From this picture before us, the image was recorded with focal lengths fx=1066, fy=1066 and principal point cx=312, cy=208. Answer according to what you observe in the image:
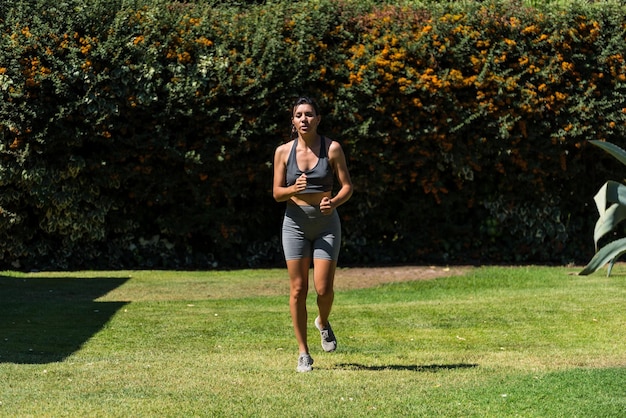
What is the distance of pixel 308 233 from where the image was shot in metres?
7.43

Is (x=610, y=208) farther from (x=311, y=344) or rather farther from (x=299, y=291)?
(x=311, y=344)

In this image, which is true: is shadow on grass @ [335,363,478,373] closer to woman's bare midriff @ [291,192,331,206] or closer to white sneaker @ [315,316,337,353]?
white sneaker @ [315,316,337,353]

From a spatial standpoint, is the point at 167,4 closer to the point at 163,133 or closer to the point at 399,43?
the point at 163,133

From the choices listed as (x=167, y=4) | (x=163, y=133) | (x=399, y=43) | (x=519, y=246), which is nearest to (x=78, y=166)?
(x=163, y=133)

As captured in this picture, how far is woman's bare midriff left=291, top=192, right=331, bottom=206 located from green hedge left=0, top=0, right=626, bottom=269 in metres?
6.72

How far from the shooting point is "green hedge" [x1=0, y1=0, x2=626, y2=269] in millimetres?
13867

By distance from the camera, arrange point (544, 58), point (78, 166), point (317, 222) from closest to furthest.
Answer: point (317, 222)
point (78, 166)
point (544, 58)

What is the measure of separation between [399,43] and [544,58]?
6.83ft

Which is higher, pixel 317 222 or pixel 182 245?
pixel 317 222

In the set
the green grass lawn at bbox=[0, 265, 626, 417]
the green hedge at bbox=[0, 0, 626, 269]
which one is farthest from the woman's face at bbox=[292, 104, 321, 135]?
the green hedge at bbox=[0, 0, 626, 269]

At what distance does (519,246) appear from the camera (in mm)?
15562

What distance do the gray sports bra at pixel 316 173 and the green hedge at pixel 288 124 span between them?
6.58m

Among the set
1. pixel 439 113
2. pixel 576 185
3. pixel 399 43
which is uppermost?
pixel 399 43

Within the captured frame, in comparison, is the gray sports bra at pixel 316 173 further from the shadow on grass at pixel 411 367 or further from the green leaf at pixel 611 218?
the green leaf at pixel 611 218
